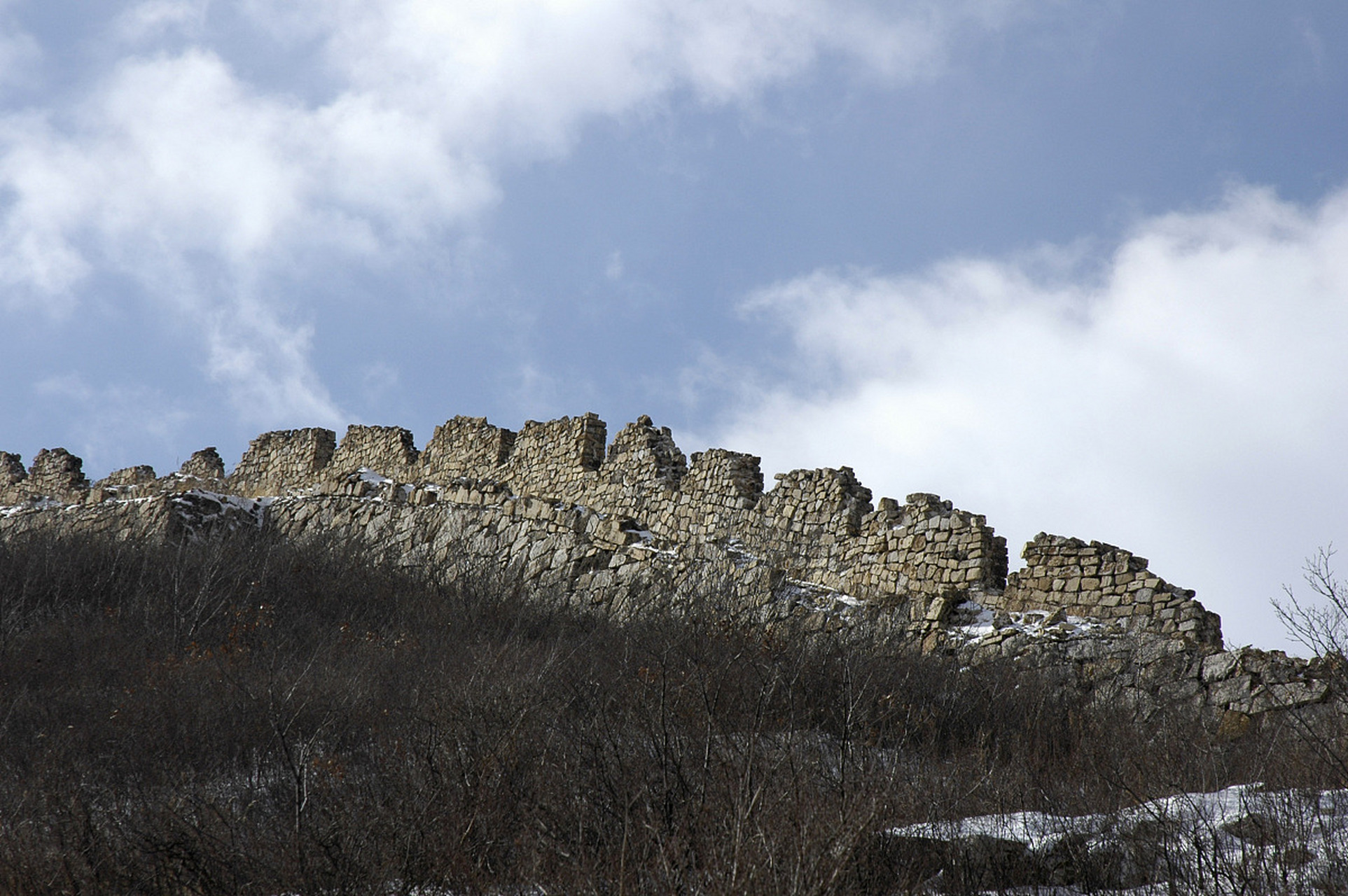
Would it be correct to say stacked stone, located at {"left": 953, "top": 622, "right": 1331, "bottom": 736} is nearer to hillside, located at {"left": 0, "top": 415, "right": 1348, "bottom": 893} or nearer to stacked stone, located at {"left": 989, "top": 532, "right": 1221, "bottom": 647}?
hillside, located at {"left": 0, "top": 415, "right": 1348, "bottom": 893}

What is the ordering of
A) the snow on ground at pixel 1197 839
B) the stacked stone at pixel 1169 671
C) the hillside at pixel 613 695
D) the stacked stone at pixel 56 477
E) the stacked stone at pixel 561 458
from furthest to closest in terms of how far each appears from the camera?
the stacked stone at pixel 56 477 → the stacked stone at pixel 561 458 → the stacked stone at pixel 1169 671 → the hillside at pixel 613 695 → the snow on ground at pixel 1197 839

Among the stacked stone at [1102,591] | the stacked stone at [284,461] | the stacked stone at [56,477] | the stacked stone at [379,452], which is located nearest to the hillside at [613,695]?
the stacked stone at [1102,591]

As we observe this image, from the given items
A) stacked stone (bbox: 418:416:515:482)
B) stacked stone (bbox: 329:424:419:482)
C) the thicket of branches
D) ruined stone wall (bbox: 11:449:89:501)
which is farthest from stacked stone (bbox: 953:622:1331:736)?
ruined stone wall (bbox: 11:449:89:501)

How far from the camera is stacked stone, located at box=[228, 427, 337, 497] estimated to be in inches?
819

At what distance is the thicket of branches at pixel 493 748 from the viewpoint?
4.70 meters

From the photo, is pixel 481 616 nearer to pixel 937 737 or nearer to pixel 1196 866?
pixel 937 737

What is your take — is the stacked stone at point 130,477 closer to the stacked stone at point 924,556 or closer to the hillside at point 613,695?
the hillside at point 613,695

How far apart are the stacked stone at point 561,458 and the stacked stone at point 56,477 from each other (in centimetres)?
1328

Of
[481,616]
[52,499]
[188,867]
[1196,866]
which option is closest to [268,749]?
[188,867]

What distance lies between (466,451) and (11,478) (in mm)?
16372

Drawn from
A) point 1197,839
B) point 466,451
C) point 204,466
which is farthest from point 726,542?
point 204,466

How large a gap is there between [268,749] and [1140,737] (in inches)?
263

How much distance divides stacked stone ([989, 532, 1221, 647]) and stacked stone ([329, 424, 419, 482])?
11913 mm

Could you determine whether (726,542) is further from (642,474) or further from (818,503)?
(642,474)
